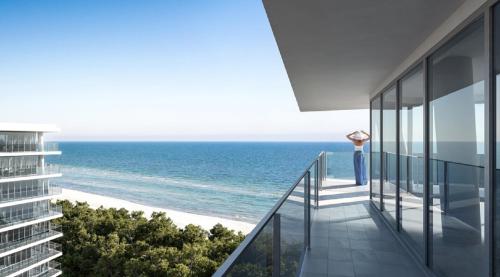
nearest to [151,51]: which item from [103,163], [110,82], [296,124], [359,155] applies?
[110,82]

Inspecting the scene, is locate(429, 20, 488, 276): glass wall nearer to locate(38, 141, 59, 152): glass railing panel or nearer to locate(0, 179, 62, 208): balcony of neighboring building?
locate(0, 179, 62, 208): balcony of neighboring building

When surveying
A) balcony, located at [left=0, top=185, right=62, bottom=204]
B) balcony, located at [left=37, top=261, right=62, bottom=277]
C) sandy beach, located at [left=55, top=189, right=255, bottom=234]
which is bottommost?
balcony, located at [left=37, top=261, right=62, bottom=277]

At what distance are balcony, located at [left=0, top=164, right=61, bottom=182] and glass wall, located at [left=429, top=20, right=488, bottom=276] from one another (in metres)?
28.3

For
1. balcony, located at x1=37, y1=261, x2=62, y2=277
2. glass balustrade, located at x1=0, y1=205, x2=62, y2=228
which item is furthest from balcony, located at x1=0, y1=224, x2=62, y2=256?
balcony, located at x1=37, y1=261, x2=62, y2=277

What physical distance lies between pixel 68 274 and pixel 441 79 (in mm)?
20399

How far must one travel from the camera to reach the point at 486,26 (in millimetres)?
2262

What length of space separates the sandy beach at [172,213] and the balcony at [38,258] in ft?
16.9

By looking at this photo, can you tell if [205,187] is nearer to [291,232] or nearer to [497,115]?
[291,232]

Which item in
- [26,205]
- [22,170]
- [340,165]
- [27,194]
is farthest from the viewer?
[22,170]

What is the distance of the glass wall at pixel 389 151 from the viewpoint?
5156 mm

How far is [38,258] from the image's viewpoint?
886 inches

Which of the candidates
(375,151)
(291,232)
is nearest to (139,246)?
(375,151)

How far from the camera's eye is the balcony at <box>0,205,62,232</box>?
22.6 meters

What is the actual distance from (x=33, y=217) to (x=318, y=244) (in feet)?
88.0
